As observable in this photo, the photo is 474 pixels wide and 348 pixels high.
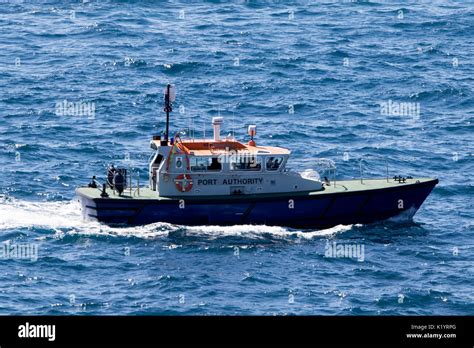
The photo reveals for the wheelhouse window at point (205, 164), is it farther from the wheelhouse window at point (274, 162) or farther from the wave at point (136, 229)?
the wave at point (136, 229)

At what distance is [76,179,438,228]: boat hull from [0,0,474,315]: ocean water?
694 millimetres

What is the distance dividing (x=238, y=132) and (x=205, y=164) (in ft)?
50.8

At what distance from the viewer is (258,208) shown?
202 feet

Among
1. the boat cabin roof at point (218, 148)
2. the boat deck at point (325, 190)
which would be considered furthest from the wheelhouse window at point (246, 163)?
the boat deck at point (325, 190)

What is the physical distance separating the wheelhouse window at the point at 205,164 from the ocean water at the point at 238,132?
3062 mm

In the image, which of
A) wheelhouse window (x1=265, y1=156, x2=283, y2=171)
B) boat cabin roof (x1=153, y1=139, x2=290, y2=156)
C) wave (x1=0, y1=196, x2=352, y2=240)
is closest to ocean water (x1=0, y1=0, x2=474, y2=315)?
wave (x1=0, y1=196, x2=352, y2=240)

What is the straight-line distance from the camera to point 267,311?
164 feet

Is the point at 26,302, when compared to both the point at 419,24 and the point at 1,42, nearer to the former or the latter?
the point at 1,42

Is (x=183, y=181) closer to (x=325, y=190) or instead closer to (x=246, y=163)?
(x=246, y=163)

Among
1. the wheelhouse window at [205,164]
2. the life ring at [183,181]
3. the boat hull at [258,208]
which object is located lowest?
the boat hull at [258,208]

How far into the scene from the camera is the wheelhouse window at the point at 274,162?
6256 centimetres

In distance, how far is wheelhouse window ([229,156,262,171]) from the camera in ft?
205

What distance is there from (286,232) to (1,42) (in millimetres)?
46878
